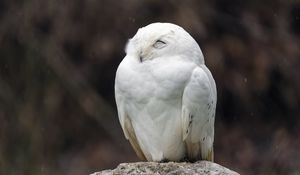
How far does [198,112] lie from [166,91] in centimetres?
19

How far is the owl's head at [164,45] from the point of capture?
6.13m

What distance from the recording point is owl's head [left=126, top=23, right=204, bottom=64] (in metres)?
6.13

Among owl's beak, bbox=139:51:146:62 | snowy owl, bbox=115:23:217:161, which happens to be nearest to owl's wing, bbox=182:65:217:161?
snowy owl, bbox=115:23:217:161

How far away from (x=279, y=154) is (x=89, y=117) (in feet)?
5.33

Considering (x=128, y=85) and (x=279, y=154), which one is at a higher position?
(x=128, y=85)

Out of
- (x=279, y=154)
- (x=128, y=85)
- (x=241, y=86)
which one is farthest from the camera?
(x=241, y=86)

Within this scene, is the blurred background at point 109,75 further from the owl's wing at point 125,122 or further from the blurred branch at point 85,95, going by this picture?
the owl's wing at point 125,122

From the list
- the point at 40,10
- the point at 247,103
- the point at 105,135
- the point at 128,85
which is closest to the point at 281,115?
the point at 247,103

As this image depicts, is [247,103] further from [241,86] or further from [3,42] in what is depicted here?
[3,42]

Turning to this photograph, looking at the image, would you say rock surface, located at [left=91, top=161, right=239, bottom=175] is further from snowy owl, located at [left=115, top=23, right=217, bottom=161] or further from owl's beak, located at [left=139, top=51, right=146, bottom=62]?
owl's beak, located at [left=139, top=51, right=146, bottom=62]

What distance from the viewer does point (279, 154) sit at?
33.4ft

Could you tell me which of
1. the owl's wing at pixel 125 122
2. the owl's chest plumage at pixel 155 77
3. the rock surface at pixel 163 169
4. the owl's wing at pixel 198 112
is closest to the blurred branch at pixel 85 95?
the owl's wing at pixel 125 122

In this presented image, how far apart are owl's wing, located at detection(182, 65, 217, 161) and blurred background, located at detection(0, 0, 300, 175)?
4.09 meters

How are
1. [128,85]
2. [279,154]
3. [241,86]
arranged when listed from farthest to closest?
[241,86], [279,154], [128,85]
